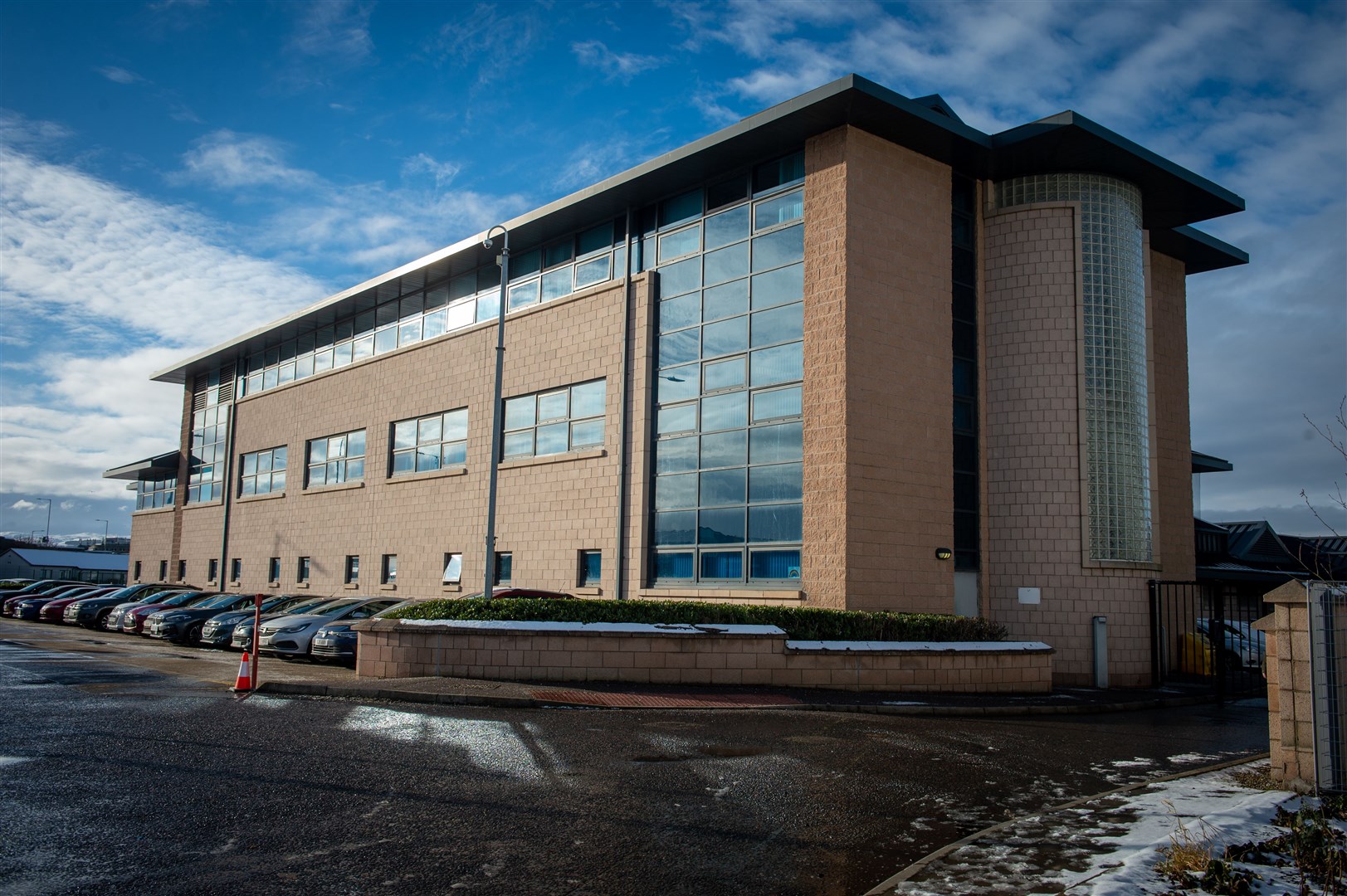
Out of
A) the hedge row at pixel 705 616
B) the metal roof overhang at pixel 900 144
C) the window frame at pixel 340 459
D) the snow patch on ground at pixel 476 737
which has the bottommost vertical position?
the snow patch on ground at pixel 476 737

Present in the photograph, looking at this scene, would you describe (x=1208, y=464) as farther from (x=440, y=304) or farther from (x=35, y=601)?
(x=35, y=601)

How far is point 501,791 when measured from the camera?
26.6 feet

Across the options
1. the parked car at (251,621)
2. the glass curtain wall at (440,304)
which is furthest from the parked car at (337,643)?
the glass curtain wall at (440,304)

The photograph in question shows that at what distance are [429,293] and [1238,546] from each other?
35.1m

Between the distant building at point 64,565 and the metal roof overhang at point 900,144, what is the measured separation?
68.6m

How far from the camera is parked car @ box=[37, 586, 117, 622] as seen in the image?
121ft

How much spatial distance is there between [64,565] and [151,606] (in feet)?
218

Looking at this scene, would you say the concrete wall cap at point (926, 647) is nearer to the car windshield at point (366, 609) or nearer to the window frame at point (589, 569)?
the window frame at point (589, 569)

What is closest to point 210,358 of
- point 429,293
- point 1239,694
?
point 429,293

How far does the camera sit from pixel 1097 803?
8.23m

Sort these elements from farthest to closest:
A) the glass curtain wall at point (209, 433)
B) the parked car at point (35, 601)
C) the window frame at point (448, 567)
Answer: the glass curtain wall at point (209, 433), the parked car at point (35, 601), the window frame at point (448, 567)

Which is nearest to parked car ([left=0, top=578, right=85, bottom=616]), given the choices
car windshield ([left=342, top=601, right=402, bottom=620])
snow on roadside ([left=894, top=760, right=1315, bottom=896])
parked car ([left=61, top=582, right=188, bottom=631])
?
parked car ([left=61, top=582, right=188, bottom=631])

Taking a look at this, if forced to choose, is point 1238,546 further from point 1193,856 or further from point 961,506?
point 1193,856

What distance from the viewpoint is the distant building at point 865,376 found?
19.8m
